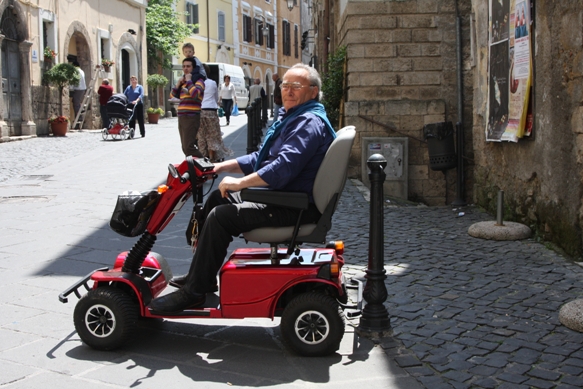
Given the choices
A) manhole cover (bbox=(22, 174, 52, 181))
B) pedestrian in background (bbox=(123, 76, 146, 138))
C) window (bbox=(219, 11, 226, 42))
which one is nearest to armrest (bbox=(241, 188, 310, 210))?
manhole cover (bbox=(22, 174, 52, 181))

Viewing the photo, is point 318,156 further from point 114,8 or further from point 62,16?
point 114,8

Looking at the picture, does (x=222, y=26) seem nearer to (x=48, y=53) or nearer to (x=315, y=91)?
(x=48, y=53)

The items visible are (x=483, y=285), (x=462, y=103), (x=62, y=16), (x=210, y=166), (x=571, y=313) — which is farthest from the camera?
(x=62, y=16)

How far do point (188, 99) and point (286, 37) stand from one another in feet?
151

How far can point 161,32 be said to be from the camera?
103ft

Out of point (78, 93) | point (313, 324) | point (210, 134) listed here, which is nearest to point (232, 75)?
point (78, 93)

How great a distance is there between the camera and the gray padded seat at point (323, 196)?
3852mm

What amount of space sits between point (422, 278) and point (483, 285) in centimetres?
43

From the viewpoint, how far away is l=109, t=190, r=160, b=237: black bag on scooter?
3.93 metres

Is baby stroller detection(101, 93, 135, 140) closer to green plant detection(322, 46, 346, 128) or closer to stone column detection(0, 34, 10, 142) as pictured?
stone column detection(0, 34, 10, 142)

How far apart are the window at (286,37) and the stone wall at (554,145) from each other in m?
47.6

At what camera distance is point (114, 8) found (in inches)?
1024

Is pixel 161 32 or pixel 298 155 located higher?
pixel 161 32

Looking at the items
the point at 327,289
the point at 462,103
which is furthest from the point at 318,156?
the point at 462,103
